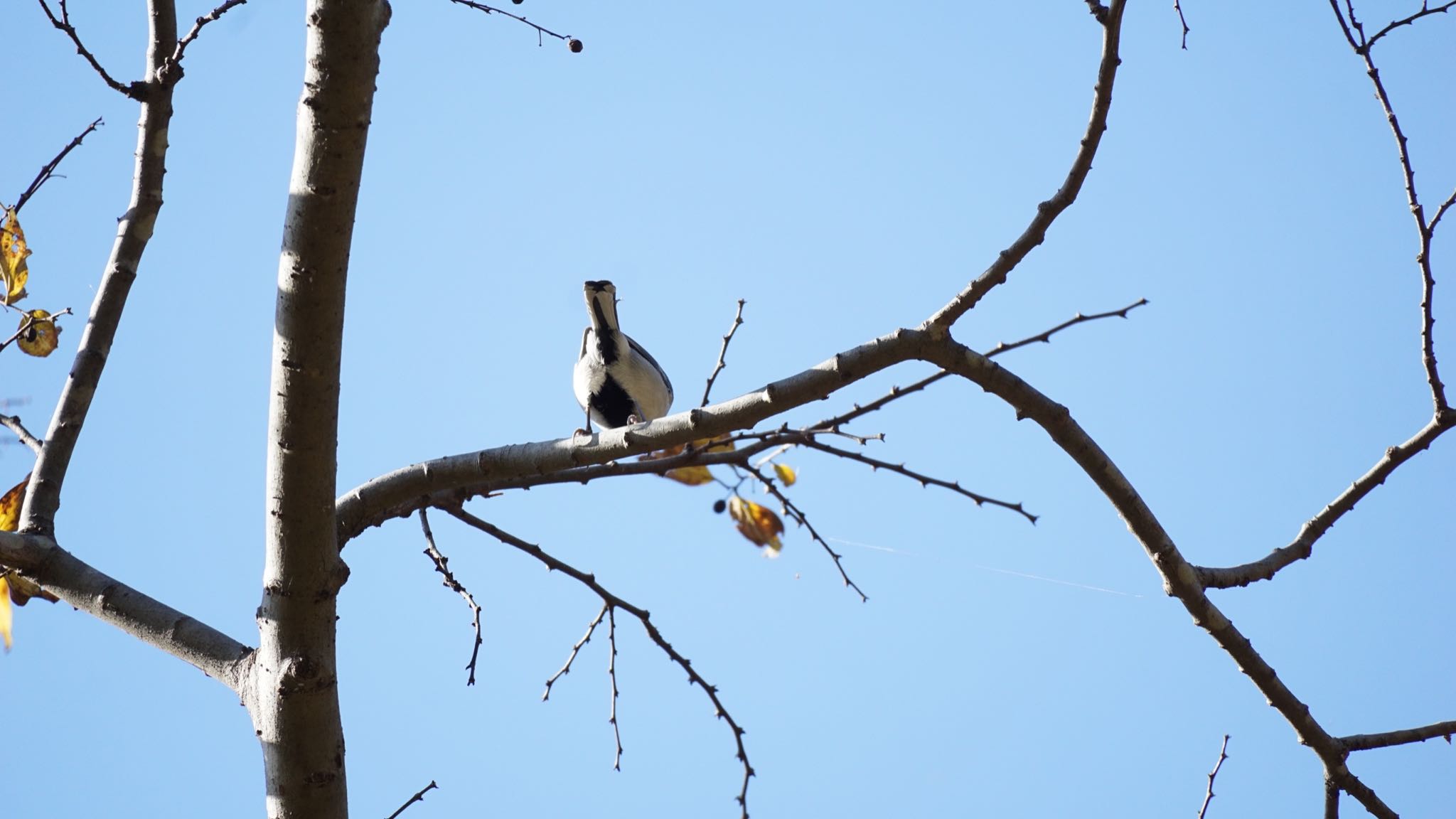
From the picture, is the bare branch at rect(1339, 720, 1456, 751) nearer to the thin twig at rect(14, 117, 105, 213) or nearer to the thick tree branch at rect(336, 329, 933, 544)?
the thick tree branch at rect(336, 329, 933, 544)

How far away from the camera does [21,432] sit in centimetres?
245

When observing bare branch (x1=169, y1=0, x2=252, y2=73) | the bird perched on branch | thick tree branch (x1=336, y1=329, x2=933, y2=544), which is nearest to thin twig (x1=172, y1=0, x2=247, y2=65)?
bare branch (x1=169, y1=0, x2=252, y2=73)

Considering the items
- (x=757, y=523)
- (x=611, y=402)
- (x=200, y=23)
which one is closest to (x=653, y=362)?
(x=611, y=402)

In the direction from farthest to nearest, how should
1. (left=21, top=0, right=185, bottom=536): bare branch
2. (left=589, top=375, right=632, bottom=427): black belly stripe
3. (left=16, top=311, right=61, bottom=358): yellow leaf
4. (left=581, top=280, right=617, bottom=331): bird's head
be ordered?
(left=589, top=375, right=632, bottom=427): black belly stripe < (left=581, top=280, right=617, bottom=331): bird's head < (left=16, top=311, right=61, bottom=358): yellow leaf < (left=21, top=0, right=185, bottom=536): bare branch

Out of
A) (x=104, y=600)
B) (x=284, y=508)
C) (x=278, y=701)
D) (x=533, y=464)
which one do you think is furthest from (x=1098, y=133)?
(x=104, y=600)

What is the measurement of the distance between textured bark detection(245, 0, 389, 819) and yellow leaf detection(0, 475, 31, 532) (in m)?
0.90

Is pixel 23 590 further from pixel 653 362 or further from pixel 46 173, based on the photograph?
pixel 653 362

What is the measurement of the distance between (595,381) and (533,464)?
241 cm

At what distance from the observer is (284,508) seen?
1.60 metres

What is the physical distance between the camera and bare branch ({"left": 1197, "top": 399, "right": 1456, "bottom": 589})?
2.15m

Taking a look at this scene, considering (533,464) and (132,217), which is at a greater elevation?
(132,217)

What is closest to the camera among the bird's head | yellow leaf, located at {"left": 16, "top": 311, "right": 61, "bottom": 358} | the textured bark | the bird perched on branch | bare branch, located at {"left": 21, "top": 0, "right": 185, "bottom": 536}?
the textured bark

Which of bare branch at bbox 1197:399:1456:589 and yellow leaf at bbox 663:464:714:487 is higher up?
yellow leaf at bbox 663:464:714:487

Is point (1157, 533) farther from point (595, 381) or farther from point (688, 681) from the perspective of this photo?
point (595, 381)
